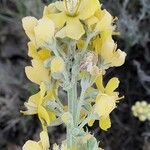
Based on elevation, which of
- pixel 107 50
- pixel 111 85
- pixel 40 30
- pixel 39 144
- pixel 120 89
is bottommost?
pixel 120 89

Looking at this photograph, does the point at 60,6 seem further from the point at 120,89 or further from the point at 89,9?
the point at 120,89

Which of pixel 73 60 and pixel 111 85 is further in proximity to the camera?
pixel 111 85

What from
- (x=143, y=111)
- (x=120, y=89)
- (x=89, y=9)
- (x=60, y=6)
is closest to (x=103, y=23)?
(x=89, y=9)

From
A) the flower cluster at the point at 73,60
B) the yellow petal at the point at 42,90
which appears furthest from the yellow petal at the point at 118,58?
the yellow petal at the point at 42,90

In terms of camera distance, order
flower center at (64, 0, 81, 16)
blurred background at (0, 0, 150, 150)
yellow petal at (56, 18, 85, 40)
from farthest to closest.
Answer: blurred background at (0, 0, 150, 150)
flower center at (64, 0, 81, 16)
yellow petal at (56, 18, 85, 40)

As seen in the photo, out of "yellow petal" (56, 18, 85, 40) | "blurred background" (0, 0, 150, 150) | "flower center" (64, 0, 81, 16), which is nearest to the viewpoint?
"yellow petal" (56, 18, 85, 40)

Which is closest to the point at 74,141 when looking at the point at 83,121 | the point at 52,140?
the point at 83,121

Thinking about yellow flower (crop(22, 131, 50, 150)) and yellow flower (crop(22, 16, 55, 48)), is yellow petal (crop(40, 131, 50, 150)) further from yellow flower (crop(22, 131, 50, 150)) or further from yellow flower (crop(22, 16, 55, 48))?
yellow flower (crop(22, 16, 55, 48))

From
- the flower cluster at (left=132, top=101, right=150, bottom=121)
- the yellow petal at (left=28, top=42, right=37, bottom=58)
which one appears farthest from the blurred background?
the yellow petal at (left=28, top=42, right=37, bottom=58)
